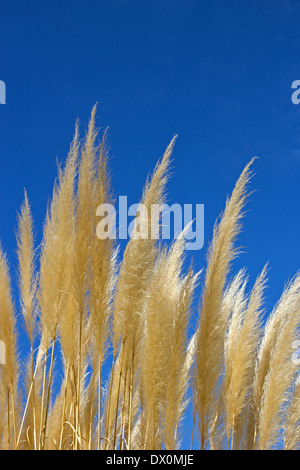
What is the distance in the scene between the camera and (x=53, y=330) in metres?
3.59

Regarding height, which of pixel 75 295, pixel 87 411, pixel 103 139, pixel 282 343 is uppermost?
pixel 103 139

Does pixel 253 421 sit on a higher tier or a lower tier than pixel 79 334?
lower

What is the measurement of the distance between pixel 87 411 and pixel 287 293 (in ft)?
5.93

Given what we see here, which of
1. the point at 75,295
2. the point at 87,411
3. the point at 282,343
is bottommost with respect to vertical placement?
the point at 87,411

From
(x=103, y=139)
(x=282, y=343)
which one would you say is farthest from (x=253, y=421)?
(x=103, y=139)

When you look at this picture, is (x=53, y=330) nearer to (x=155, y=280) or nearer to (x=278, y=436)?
(x=155, y=280)

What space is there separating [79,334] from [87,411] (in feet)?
3.62

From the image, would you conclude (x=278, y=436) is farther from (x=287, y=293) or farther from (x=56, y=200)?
(x=56, y=200)

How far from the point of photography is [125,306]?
353cm

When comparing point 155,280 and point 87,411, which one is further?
point 87,411
